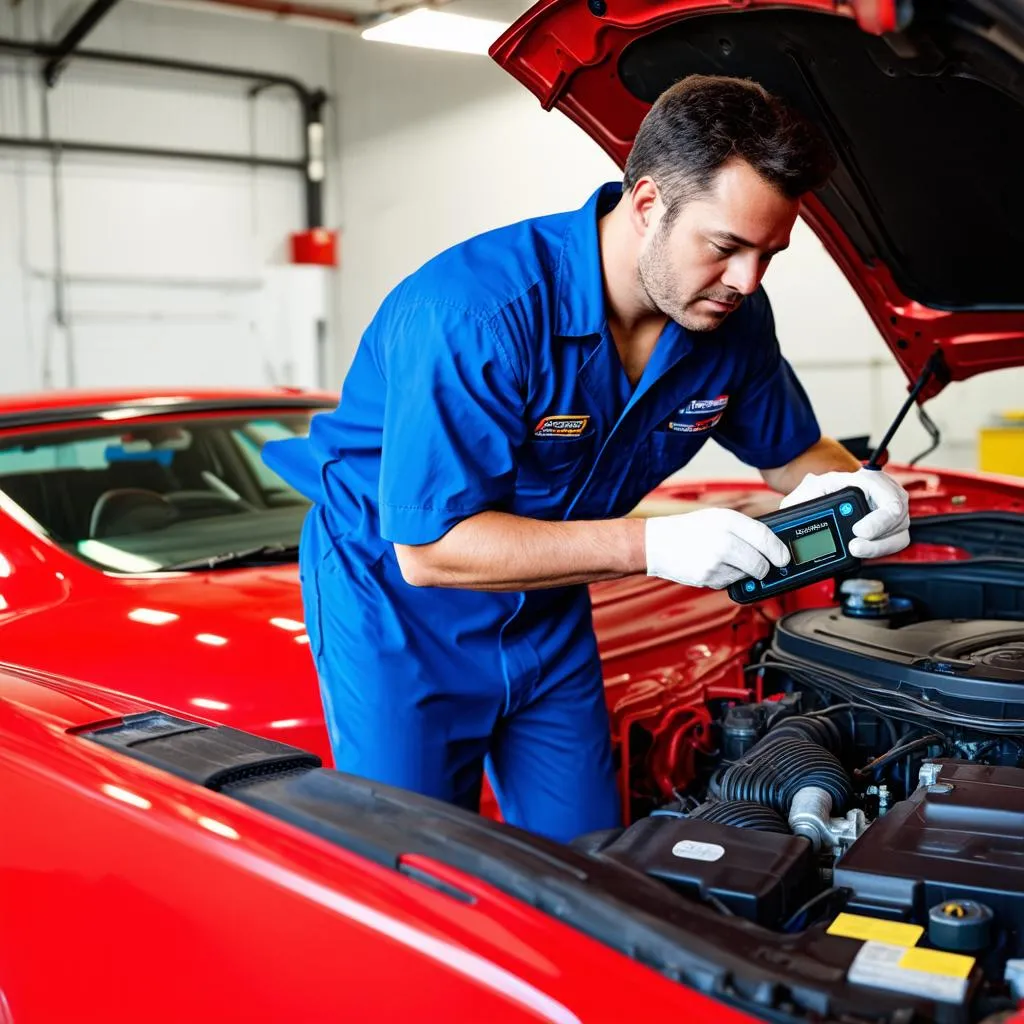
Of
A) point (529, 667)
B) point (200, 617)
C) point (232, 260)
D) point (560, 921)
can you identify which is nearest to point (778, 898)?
point (560, 921)

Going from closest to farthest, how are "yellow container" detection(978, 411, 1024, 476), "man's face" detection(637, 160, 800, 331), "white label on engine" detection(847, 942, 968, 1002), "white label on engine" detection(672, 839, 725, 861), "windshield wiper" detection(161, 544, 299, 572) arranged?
"white label on engine" detection(847, 942, 968, 1002), "white label on engine" detection(672, 839, 725, 861), "man's face" detection(637, 160, 800, 331), "windshield wiper" detection(161, 544, 299, 572), "yellow container" detection(978, 411, 1024, 476)

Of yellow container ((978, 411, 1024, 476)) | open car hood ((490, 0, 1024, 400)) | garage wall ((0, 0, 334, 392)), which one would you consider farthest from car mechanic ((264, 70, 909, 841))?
garage wall ((0, 0, 334, 392))

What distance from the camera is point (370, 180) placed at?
1034 centimetres

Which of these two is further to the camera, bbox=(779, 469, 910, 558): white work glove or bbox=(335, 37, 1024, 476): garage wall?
bbox=(335, 37, 1024, 476): garage wall

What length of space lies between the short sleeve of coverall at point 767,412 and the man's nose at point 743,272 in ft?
1.27

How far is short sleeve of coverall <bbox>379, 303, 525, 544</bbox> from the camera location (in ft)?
5.24

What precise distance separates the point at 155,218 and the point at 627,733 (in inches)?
346

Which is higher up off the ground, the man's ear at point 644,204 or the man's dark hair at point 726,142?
Result: the man's dark hair at point 726,142

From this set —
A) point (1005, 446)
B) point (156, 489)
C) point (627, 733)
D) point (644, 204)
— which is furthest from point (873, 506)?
point (1005, 446)

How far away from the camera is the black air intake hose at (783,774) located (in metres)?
1.57

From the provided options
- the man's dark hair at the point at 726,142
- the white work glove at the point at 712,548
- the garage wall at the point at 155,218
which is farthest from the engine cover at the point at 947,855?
the garage wall at the point at 155,218

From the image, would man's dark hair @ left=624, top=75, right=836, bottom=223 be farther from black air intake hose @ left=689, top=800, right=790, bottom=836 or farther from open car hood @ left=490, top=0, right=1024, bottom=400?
black air intake hose @ left=689, top=800, right=790, bottom=836

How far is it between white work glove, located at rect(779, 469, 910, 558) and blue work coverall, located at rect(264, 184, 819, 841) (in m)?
0.24

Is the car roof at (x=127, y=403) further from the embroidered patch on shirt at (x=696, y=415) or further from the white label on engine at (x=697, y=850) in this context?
the white label on engine at (x=697, y=850)
